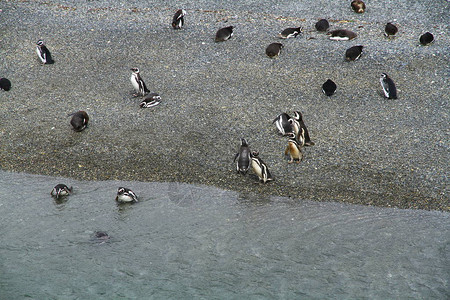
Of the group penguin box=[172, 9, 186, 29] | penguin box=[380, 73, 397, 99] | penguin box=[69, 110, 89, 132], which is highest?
penguin box=[172, 9, 186, 29]

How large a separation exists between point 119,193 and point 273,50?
6.23m

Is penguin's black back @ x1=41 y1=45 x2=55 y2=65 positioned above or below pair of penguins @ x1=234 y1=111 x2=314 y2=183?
above

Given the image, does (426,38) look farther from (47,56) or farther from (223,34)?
(47,56)

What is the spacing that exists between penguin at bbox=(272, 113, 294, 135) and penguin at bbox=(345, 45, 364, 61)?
347cm

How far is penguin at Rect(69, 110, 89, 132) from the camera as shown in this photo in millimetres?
9969

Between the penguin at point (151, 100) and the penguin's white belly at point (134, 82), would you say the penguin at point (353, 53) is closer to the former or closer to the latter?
the penguin at point (151, 100)

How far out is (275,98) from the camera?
36.3ft

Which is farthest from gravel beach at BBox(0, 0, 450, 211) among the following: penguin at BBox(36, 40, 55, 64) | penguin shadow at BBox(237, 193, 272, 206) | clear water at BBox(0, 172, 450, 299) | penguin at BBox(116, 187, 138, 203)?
penguin at BBox(116, 187, 138, 203)

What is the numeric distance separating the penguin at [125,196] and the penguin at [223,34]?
6.47m

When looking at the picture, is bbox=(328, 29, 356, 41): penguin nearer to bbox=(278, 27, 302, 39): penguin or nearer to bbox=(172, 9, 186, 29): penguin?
bbox=(278, 27, 302, 39): penguin

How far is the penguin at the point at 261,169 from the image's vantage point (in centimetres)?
854

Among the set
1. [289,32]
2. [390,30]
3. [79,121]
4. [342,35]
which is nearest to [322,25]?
[342,35]

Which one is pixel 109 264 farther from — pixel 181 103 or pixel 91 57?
pixel 91 57

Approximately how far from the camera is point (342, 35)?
43.1ft
